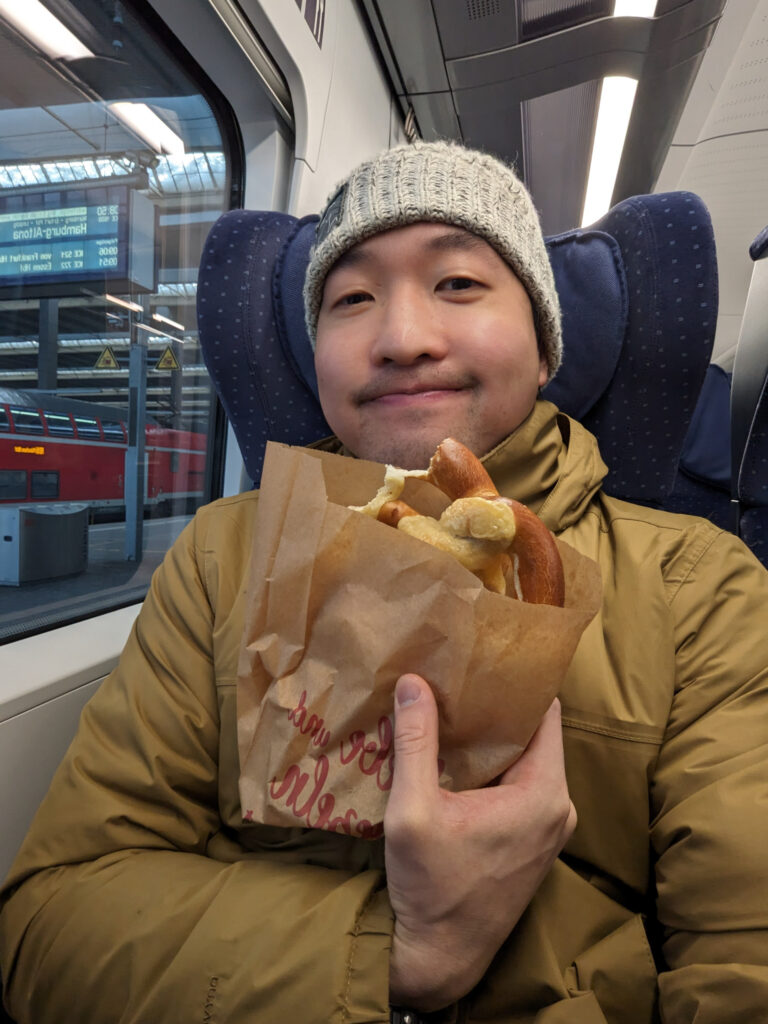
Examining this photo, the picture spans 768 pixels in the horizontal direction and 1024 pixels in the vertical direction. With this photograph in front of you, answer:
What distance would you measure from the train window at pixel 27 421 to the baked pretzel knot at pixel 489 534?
137cm

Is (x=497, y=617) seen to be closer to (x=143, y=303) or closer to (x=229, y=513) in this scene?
(x=229, y=513)

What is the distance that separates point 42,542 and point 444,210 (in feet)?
4.45

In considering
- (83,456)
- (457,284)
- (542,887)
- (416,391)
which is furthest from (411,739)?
(83,456)

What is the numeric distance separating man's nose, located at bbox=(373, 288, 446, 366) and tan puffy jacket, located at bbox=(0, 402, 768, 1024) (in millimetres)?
211

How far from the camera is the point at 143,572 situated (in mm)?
1927

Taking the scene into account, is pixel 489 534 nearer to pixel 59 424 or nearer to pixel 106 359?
pixel 59 424

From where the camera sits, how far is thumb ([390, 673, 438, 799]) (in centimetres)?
54

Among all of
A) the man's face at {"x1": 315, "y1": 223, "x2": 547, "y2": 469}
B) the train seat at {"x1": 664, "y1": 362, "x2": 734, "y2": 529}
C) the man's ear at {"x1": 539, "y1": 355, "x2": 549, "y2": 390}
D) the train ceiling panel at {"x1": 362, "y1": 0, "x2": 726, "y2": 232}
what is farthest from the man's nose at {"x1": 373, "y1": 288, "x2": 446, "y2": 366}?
the train ceiling panel at {"x1": 362, "y1": 0, "x2": 726, "y2": 232}

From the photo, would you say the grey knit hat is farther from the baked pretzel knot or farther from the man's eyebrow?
the baked pretzel knot

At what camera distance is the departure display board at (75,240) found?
5.00 feet

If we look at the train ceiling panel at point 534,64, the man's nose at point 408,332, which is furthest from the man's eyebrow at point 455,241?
the train ceiling panel at point 534,64

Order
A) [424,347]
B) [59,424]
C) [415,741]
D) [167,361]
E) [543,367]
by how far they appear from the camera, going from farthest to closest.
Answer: [167,361], [59,424], [543,367], [424,347], [415,741]

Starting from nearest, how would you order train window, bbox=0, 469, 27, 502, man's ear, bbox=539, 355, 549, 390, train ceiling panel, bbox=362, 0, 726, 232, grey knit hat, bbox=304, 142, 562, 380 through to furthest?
grey knit hat, bbox=304, 142, 562, 380 → man's ear, bbox=539, 355, 549, 390 → train window, bbox=0, 469, 27, 502 → train ceiling panel, bbox=362, 0, 726, 232

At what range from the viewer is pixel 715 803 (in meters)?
0.68
